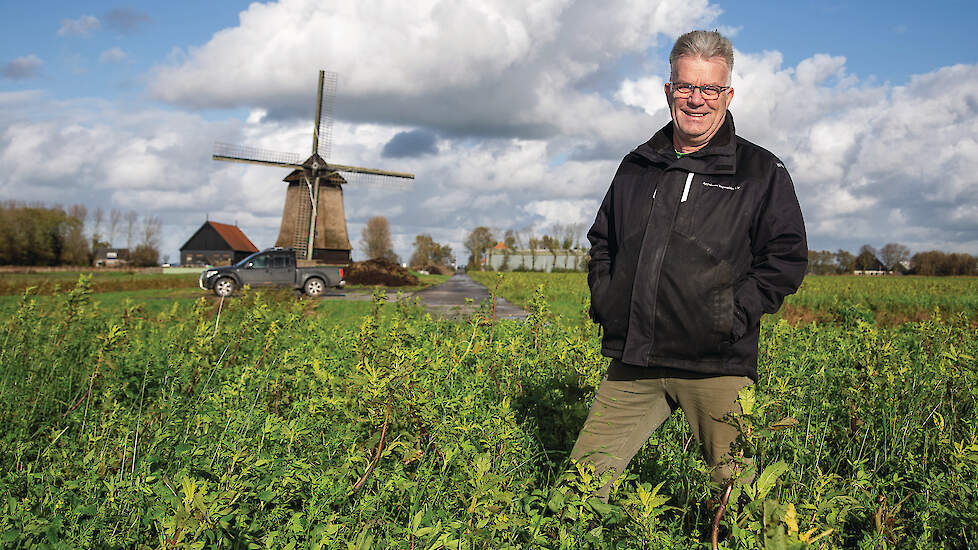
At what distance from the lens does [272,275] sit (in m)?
21.5

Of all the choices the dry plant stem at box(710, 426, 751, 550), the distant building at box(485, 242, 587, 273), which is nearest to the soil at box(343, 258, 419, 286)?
the dry plant stem at box(710, 426, 751, 550)

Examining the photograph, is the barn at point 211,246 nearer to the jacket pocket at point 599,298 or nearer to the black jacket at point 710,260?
the jacket pocket at point 599,298

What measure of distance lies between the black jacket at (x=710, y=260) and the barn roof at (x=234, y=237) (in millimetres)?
82895

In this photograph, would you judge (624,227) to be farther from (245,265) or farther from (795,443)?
(245,265)

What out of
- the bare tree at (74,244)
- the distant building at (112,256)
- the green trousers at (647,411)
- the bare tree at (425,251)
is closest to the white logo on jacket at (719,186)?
the green trousers at (647,411)

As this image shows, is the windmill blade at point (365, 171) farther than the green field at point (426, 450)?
Yes

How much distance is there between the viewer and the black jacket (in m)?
2.01

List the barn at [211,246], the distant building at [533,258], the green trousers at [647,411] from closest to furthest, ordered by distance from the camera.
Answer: the green trousers at [647,411] < the distant building at [533,258] < the barn at [211,246]

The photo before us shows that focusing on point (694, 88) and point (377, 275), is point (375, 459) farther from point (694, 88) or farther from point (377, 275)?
point (377, 275)

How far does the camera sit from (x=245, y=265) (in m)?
21.7

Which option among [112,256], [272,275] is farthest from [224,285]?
[112,256]

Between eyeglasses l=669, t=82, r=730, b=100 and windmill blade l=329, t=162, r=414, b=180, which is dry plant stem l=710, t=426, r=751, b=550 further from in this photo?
windmill blade l=329, t=162, r=414, b=180

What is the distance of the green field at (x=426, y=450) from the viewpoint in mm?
1976

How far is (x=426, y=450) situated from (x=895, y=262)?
87.6m
